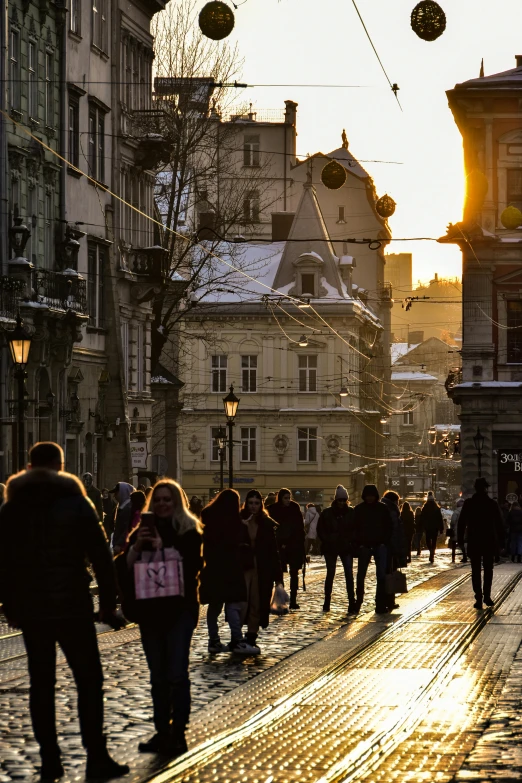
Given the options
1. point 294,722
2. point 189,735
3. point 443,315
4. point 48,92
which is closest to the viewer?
Result: point 189,735

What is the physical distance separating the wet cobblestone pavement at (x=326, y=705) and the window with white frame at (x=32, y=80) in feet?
62.9

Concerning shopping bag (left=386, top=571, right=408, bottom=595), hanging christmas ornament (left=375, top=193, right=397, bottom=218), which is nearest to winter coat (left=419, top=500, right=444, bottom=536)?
hanging christmas ornament (left=375, top=193, right=397, bottom=218)

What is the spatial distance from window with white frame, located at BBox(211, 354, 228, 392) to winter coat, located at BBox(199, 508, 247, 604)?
67.7m

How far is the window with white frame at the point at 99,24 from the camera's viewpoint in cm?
4341

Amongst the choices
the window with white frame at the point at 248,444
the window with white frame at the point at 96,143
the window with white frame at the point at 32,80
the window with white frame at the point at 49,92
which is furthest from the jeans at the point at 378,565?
the window with white frame at the point at 248,444

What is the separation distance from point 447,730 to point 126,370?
117 feet

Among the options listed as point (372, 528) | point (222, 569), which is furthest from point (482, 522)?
point (222, 569)

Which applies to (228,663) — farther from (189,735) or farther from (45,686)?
(45,686)

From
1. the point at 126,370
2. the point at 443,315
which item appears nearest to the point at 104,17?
the point at 126,370

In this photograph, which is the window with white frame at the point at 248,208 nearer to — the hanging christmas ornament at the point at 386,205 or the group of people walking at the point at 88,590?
the hanging christmas ornament at the point at 386,205

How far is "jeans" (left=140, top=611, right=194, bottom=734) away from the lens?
35.4 feet

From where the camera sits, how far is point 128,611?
35.5 ft

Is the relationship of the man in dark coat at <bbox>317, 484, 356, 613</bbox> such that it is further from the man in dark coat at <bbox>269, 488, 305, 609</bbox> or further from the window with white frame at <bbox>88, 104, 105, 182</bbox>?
the window with white frame at <bbox>88, 104, 105, 182</bbox>

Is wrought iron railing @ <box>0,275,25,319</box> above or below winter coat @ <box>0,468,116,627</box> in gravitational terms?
above
